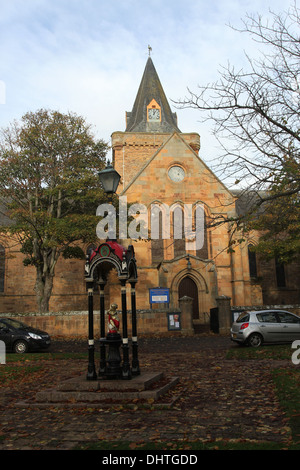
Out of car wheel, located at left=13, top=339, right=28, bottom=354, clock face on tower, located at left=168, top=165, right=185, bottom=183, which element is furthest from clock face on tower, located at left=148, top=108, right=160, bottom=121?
car wheel, located at left=13, top=339, right=28, bottom=354

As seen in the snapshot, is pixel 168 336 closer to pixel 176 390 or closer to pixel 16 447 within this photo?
pixel 176 390

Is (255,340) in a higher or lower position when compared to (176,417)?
higher

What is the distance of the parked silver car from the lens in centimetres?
1564

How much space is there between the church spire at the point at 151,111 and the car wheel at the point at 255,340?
32387mm

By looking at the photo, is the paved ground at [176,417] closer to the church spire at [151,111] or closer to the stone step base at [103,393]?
the stone step base at [103,393]

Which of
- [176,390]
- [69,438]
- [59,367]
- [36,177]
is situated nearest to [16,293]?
[36,177]

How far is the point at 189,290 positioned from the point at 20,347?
12.6m

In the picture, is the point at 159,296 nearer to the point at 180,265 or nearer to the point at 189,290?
the point at 180,265

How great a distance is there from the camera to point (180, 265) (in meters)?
26.0

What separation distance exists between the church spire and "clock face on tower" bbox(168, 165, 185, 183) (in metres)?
16.6

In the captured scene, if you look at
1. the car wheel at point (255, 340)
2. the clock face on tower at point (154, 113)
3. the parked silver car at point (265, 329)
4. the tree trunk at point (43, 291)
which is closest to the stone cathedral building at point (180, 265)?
the tree trunk at point (43, 291)

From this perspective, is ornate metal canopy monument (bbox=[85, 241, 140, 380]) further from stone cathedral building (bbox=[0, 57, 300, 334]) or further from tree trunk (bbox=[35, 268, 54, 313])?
tree trunk (bbox=[35, 268, 54, 313])

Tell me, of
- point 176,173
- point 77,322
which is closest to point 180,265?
point 176,173
